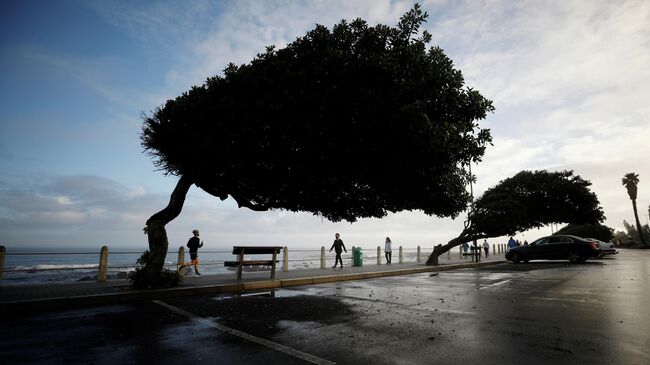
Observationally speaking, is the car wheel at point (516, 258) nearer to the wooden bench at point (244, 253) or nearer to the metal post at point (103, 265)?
the wooden bench at point (244, 253)

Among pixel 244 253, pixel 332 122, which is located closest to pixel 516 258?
pixel 244 253

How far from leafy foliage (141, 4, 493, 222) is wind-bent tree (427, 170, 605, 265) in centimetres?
1795

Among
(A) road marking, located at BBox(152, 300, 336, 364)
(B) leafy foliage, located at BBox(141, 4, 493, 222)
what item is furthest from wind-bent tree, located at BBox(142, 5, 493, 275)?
(A) road marking, located at BBox(152, 300, 336, 364)

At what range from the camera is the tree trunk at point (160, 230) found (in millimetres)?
9672

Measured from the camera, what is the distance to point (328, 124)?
8914 mm

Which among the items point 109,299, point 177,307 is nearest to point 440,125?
point 177,307

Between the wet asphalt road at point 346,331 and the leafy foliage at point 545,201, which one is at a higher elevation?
the leafy foliage at point 545,201

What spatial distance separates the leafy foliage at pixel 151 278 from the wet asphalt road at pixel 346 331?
172cm

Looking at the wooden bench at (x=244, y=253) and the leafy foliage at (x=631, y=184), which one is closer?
the wooden bench at (x=244, y=253)

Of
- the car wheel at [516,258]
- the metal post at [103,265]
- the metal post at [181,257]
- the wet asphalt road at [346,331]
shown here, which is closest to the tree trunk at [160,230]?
the wet asphalt road at [346,331]

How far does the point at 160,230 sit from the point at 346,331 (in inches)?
283

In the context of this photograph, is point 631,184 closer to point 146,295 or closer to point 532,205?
point 532,205

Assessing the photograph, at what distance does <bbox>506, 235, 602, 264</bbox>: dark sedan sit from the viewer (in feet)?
68.4

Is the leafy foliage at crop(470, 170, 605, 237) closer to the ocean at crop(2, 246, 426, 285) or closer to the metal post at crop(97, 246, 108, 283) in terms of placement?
the ocean at crop(2, 246, 426, 285)
